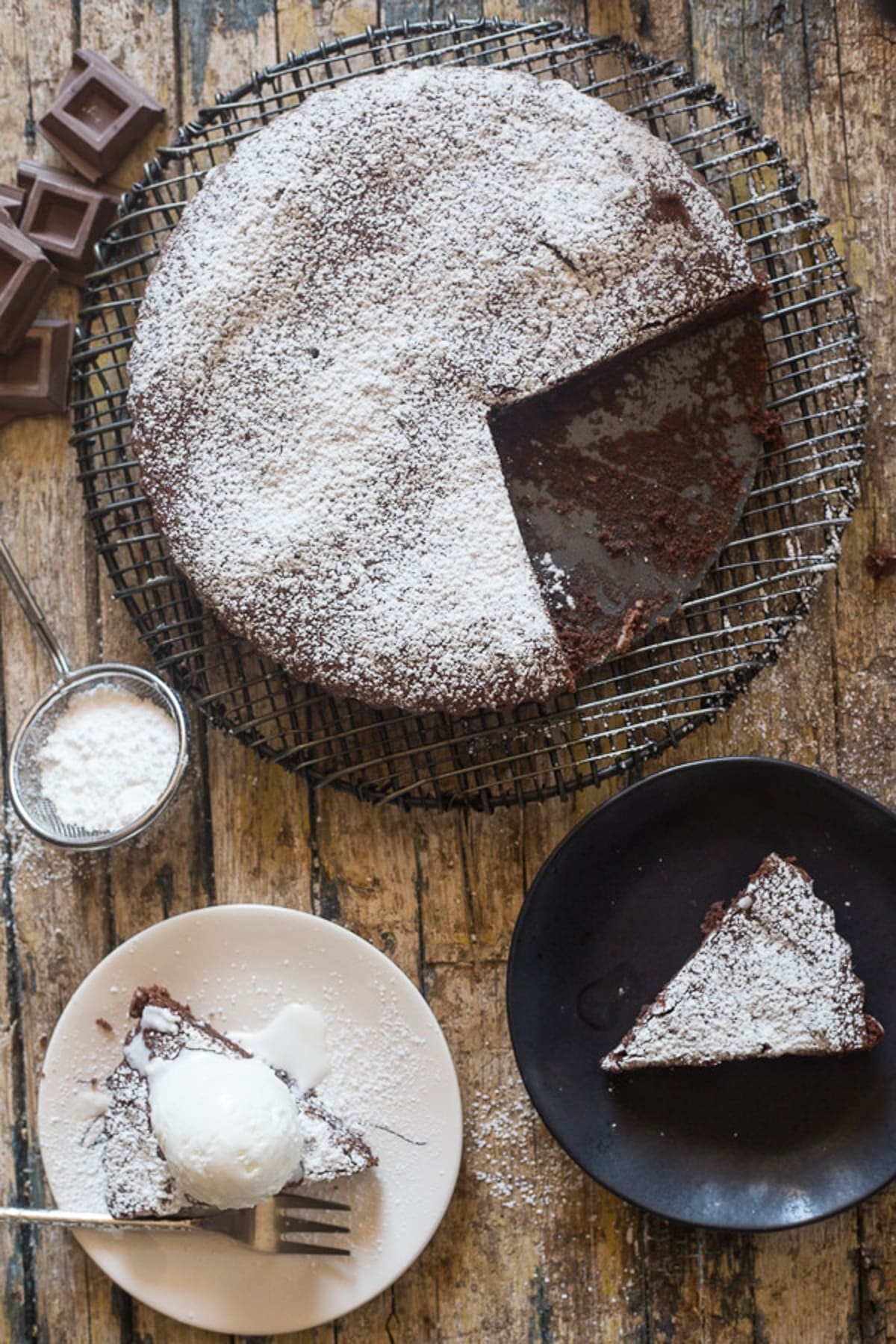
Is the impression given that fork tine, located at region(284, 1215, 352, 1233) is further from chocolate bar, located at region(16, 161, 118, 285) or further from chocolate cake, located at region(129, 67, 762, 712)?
chocolate bar, located at region(16, 161, 118, 285)

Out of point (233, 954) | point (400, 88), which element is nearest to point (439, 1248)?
point (233, 954)

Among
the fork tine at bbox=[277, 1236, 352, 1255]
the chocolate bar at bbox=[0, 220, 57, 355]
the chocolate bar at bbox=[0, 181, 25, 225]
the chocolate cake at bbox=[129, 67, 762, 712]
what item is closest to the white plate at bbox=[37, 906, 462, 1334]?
the fork tine at bbox=[277, 1236, 352, 1255]

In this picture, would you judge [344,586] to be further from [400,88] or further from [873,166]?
[873,166]

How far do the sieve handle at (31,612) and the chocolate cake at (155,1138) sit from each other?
788 millimetres

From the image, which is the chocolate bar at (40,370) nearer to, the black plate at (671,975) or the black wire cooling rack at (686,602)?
the black wire cooling rack at (686,602)

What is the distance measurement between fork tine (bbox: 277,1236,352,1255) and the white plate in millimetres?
35

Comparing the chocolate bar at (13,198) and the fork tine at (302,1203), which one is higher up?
the chocolate bar at (13,198)

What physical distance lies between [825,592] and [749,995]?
0.96 metres

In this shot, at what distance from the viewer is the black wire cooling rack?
119 inches

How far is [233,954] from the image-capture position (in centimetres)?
303

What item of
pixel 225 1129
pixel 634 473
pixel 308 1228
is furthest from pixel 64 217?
pixel 308 1228

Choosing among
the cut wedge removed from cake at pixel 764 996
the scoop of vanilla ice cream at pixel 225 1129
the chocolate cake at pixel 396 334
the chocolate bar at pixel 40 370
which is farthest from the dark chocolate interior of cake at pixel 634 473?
the scoop of vanilla ice cream at pixel 225 1129

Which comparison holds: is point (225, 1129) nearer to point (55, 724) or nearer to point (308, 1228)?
point (308, 1228)

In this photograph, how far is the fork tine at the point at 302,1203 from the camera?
2.95 m
